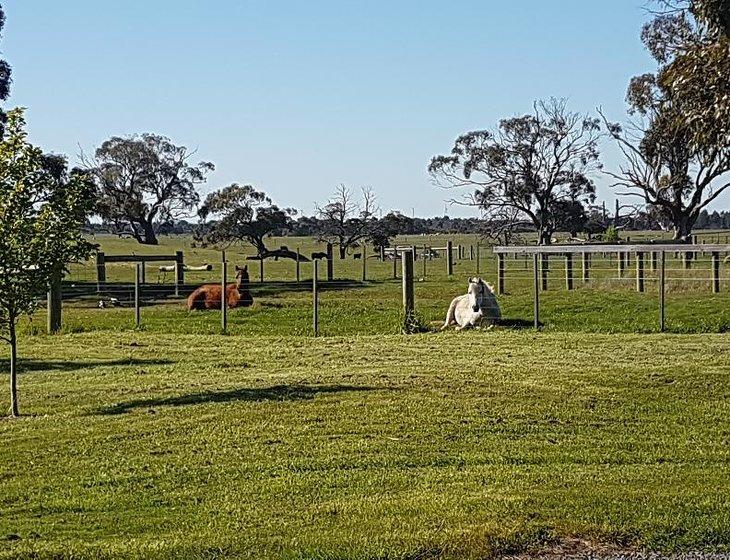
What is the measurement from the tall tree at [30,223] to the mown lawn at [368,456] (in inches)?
57.9

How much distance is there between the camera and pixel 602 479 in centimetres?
958

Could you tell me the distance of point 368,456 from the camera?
1075 cm

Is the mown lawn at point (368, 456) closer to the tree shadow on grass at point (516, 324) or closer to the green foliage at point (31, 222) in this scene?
the green foliage at point (31, 222)

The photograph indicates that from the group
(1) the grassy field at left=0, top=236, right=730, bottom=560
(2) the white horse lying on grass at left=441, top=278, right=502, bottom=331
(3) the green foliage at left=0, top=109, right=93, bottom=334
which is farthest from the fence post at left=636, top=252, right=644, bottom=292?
(3) the green foliage at left=0, top=109, right=93, bottom=334

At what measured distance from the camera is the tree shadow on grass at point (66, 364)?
62.4 feet

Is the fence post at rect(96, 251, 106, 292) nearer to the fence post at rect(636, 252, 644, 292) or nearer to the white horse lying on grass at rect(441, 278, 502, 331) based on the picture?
the white horse lying on grass at rect(441, 278, 502, 331)

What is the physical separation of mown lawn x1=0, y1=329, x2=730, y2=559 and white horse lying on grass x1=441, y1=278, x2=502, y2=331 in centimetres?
578

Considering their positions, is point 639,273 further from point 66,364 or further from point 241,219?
point 241,219

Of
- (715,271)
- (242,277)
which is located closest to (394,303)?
(242,277)

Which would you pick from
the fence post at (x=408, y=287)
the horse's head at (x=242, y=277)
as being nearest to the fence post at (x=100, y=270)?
the horse's head at (x=242, y=277)

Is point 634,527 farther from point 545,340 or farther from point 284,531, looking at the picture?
point 545,340

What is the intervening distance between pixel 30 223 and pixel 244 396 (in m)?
3.27

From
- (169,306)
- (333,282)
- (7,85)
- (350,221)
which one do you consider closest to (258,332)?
(169,306)

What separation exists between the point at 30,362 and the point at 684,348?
35.2ft
